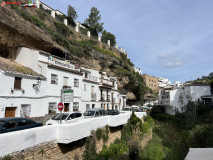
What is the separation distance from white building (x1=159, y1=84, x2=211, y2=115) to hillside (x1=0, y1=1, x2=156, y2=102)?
35.5 ft

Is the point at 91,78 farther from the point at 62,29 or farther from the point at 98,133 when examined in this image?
the point at 98,133

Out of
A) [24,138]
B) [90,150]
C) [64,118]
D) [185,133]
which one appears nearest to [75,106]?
[64,118]

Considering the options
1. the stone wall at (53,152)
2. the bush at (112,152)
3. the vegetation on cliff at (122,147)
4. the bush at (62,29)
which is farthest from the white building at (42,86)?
the bush at (62,29)

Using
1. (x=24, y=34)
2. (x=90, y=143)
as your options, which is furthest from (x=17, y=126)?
(x=24, y=34)

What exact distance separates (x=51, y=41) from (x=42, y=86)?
9497 millimetres

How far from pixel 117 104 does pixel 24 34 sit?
24405mm

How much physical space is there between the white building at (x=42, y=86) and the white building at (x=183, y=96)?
23.5m

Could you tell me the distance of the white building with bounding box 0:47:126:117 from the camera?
1488cm

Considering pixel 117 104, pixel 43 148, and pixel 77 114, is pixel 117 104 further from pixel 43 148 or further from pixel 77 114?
pixel 43 148

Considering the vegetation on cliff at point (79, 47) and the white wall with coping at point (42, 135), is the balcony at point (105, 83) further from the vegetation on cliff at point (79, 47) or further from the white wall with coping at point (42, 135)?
the white wall with coping at point (42, 135)

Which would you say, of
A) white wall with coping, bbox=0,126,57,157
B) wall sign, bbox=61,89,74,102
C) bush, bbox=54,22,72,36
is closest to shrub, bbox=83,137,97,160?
white wall with coping, bbox=0,126,57,157

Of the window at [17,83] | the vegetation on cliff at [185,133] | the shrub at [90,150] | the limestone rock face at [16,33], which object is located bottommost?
the vegetation on cliff at [185,133]

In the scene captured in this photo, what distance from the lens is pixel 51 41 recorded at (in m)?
24.4

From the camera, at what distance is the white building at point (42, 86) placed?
14875 mm
